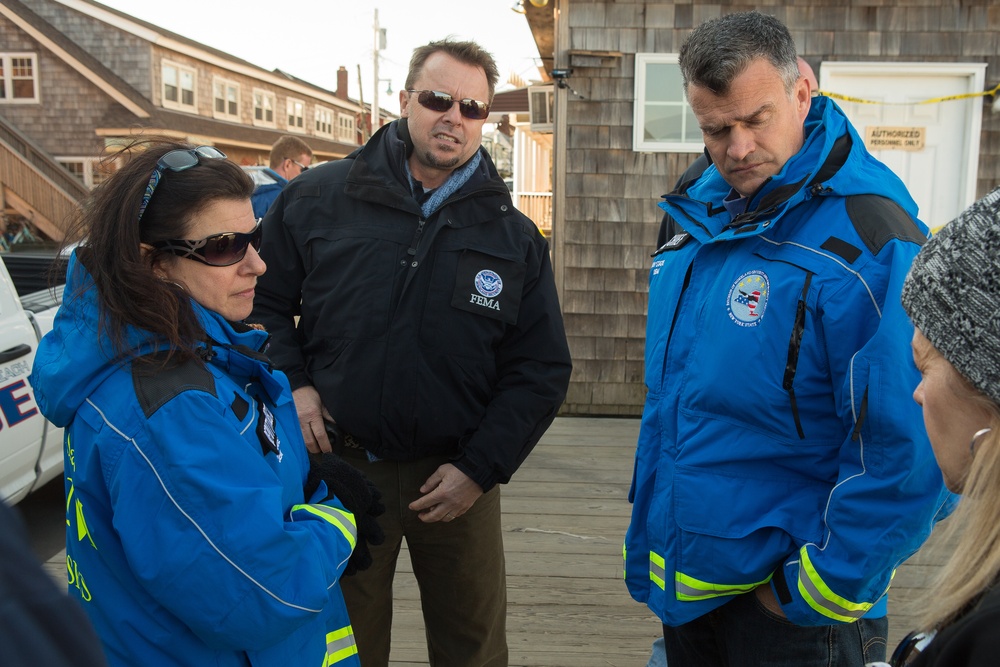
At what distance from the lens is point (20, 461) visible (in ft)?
13.6

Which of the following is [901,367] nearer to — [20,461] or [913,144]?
[20,461]

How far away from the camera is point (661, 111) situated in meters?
5.96

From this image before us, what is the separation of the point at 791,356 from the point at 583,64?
4620 millimetres

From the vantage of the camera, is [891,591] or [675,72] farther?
[675,72]

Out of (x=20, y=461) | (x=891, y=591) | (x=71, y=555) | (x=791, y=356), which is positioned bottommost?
(x=891, y=591)

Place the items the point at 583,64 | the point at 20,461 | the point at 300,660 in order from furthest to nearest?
the point at 583,64, the point at 20,461, the point at 300,660

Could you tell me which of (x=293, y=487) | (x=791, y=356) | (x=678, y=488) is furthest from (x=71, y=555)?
(x=791, y=356)

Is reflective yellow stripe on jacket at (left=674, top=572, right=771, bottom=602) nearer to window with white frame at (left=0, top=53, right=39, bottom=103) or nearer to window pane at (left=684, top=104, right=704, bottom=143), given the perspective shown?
window pane at (left=684, top=104, right=704, bottom=143)

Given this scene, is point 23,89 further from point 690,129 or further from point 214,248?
point 214,248

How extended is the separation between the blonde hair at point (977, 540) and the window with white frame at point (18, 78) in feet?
82.3

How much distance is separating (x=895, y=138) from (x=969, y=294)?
5768mm

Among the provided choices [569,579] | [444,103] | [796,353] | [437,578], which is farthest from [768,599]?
[569,579]

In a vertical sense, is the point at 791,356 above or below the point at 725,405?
above

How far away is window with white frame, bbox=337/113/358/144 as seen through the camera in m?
36.1
